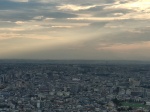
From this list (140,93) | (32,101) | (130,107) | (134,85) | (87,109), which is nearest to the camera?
(87,109)

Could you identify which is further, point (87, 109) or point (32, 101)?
point (32, 101)

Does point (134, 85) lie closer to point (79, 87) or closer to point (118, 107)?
point (79, 87)

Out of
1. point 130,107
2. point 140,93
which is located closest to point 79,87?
point 140,93

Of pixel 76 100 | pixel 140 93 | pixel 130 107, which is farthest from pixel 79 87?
pixel 130 107

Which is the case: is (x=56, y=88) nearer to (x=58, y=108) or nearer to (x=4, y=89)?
(x=4, y=89)

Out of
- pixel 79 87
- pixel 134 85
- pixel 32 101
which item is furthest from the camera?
pixel 134 85

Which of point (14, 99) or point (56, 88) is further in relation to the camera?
point (56, 88)

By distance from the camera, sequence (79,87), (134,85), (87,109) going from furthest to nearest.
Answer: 1. (134,85)
2. (79,87)
3. (87,109)

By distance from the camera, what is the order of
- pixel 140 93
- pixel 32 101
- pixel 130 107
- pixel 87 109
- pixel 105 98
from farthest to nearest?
1. pixel 140 93
2. pixel 105 98
3. pixel 32 101
4. pixel 130 107
5. pixel 87 109
